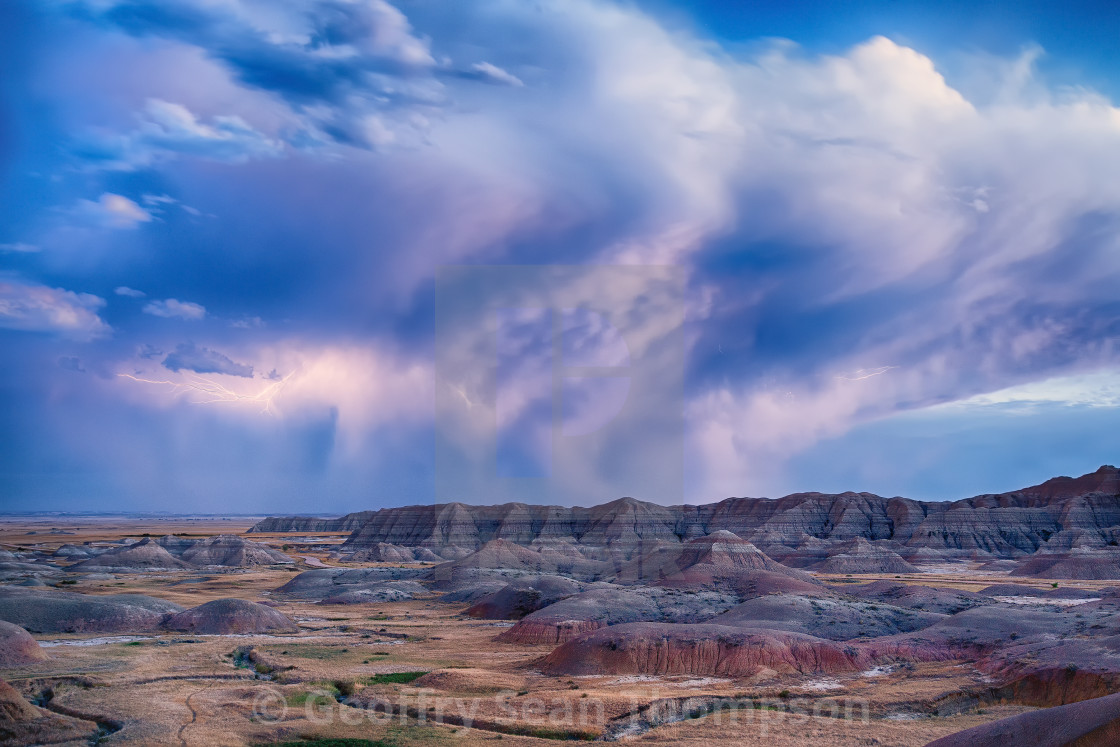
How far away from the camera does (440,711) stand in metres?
31.6

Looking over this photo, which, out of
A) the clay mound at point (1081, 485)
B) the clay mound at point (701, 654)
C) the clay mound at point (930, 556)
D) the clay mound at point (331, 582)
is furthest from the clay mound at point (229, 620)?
the clay mound at point (1081, 485)

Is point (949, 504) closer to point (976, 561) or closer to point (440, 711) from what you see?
point (976, 561)

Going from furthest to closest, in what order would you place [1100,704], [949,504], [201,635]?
[949,504] < [201,635] < [1100,704]

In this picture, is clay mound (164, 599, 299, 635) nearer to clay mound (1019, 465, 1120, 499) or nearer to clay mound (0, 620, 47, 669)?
clay mound (0, 620, 47, 669)

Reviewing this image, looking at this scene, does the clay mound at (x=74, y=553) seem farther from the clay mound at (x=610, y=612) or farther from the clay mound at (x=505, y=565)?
the clay mound at (x=610, y=612)

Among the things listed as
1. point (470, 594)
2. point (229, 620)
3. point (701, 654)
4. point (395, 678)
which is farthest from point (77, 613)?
point (701, 654)

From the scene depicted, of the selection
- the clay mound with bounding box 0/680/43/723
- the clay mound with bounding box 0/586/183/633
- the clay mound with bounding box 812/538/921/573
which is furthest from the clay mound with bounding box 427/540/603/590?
the clay mound with bounding box 0/680/43/723

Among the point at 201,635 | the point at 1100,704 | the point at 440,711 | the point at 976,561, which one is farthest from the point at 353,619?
the point at 976,561

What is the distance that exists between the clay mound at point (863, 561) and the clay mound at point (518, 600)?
66.6 meters

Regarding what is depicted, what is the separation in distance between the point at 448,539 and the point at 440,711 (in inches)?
5216

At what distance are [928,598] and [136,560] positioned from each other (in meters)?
115

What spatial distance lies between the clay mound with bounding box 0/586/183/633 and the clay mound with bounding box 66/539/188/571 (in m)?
65.0

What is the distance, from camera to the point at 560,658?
43.5 m

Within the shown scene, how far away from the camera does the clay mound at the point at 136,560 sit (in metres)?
119
